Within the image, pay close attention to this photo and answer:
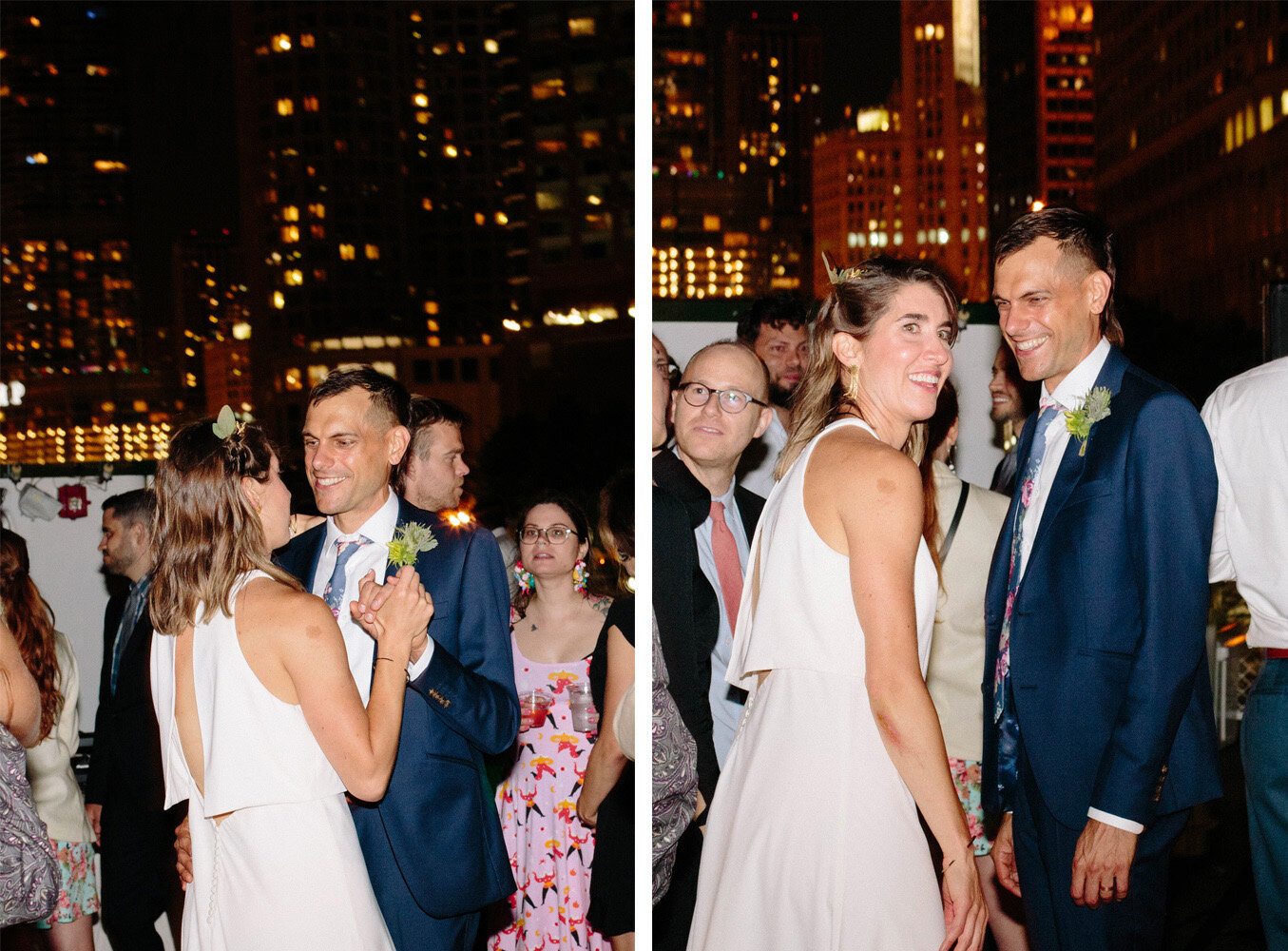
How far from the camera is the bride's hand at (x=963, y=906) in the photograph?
1.80 m

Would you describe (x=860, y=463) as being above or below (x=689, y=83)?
below

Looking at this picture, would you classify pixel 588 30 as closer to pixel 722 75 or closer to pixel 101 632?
pixel 722 75

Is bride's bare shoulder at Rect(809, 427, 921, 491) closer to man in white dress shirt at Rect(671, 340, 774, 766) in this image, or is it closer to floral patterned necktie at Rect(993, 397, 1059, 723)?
floral patterned necktie at Rect(993, 397, 1059, 723)

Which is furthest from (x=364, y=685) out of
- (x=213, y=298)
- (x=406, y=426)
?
(x=213, y=298)

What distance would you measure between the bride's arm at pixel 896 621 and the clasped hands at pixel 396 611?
1.08 metres

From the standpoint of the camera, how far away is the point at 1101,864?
1985 mm

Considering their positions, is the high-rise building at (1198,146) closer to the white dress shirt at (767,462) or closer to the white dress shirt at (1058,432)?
the white dress shirt at (767,462)

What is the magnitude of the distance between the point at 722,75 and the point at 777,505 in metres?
4.32

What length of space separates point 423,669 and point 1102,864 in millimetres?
1578

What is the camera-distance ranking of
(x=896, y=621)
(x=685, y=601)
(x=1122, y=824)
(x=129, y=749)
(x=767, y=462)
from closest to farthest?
(x=896, y=621)
(x=1122, y=824)
(x=685, y=601)
(x=129, y=749)
(x=767, y=462)

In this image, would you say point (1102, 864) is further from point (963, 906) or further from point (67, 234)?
point (67, 234)

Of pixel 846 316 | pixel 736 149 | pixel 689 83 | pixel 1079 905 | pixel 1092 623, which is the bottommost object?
pixel 1079 905

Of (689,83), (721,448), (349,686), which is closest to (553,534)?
(721,448)

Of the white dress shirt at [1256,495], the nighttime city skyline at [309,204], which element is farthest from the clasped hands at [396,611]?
the white dress shirt at [1256,495]
